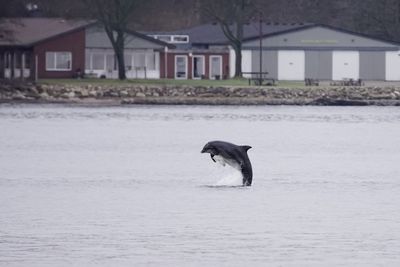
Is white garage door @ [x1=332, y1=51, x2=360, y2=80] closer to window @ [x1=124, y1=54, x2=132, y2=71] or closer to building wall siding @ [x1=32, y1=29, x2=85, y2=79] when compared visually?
window @ [x1=124, y1=54, x2=132, y2=71]

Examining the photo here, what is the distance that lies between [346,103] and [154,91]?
1089 cm

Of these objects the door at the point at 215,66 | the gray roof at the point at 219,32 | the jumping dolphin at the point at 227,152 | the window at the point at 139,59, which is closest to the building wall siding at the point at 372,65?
the gray roof at the point at 219,32

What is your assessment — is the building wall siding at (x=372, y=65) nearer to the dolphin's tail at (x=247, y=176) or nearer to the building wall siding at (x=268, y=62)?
the building wall siding at (x=268, y=62)

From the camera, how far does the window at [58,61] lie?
9338 centimetres

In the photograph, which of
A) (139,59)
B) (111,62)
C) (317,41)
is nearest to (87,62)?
(111,62)

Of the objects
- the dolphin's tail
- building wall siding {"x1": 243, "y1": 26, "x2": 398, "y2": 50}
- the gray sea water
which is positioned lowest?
the gray sea water

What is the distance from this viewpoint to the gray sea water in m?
23.5

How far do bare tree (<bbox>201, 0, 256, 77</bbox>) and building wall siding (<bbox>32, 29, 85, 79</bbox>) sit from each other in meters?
8.77

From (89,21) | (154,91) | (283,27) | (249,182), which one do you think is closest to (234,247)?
(249,182)

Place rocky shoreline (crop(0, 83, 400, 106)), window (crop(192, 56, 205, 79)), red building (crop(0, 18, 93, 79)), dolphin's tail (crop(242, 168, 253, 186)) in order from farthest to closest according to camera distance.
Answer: window (crop(192, 56, 205, 79)), red building (crop(0, 18, 93, 79)), rocky shoreline (crop(0, 83, 400, 106)), dolphin's tail (crop(242, 168, 253, 186))

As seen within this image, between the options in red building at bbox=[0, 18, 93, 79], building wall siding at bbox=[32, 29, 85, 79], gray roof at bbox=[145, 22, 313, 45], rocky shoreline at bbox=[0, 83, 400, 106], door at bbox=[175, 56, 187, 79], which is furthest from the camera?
gray roof at bbox=[145, 22, 313, 45]

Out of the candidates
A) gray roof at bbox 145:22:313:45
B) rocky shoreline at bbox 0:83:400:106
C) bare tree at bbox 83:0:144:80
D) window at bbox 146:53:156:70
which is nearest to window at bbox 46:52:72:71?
bare tree at bbox 83:0:144:80

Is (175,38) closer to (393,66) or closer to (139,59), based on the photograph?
(139,59)

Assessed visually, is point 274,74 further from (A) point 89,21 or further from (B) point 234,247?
(B) point 234,247
